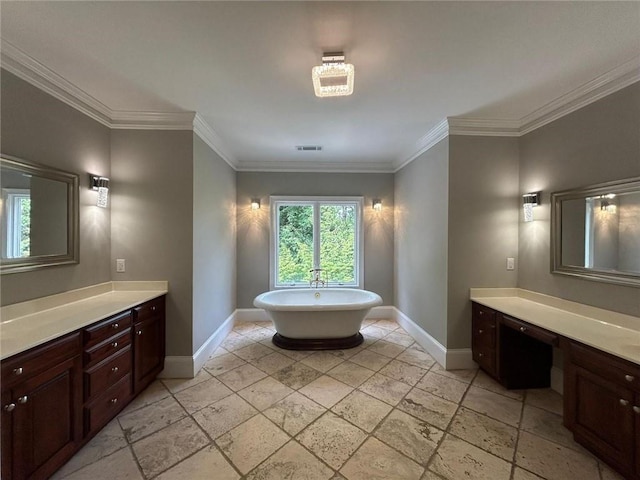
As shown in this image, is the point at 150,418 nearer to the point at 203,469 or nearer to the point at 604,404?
the point at 203,469

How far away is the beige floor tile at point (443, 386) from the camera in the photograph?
244 cm

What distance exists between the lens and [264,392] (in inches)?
98.0

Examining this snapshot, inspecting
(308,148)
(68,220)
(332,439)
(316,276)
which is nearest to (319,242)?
(316,276)

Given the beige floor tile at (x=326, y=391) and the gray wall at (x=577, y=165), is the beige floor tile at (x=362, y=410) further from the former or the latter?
the gray wall at (x=577, y=165)

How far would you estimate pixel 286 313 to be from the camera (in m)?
3.39

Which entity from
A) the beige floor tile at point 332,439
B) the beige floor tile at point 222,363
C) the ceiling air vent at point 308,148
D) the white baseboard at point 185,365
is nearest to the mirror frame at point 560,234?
the beige floor tile at point 332,439

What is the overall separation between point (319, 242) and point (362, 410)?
2830 millimetres

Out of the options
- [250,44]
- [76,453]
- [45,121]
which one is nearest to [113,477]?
[76,453]

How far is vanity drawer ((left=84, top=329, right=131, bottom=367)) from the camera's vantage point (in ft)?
5.99

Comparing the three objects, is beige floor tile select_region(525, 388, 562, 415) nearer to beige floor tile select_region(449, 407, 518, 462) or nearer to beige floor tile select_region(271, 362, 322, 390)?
beige floor tile select_region(449, 407, 518, 462)

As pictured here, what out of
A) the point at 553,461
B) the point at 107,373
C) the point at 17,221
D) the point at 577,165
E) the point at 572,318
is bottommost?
the point at 553,461

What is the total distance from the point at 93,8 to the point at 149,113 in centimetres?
127

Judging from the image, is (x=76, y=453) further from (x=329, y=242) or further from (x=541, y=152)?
(x=541, y=152)

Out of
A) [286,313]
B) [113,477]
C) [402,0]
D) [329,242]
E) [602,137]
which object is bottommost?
[113,477]
